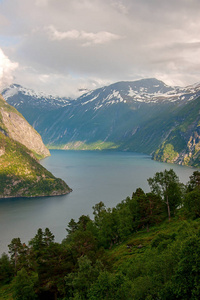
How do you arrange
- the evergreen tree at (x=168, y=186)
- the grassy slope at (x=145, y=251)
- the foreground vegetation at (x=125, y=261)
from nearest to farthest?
the foreground vegetation at (x=125, y=261), the grassy slope at (x=145, y=251), the evergreen tree at (x=168, y=186)

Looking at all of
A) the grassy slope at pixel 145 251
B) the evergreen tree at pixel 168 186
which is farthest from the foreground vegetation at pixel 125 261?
the evergreen tree at pixel 168 186

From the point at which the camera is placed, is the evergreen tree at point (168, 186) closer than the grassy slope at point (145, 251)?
No

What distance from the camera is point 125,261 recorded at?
55.4 metres

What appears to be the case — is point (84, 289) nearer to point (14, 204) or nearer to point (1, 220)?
point (1, 220)

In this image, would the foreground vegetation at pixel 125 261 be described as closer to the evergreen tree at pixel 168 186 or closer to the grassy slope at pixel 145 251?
the grassy slope at pixel 145 251

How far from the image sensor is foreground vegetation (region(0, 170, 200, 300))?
28.8 metres

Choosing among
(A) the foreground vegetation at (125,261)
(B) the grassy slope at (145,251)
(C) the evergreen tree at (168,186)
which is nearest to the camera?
(A) the foreground vegetation at (125,261)

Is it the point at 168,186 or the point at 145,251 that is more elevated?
the point at 168,186

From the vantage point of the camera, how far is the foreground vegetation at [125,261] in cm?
2877

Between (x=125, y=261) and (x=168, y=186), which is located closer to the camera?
(x=125, y=261)

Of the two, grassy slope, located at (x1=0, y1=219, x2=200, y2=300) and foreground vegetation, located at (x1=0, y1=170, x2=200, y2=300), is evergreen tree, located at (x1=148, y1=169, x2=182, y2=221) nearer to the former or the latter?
foreground vegetation, located at (x1=0, y1=170, x2=200, y2=300)

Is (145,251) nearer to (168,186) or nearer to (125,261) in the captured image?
(125,261)

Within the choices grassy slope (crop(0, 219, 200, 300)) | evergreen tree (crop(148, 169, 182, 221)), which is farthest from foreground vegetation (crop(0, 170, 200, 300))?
evergreen tree (crop(148, 169, 182, 221))

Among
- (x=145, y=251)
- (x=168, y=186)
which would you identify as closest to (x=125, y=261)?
(x=145, y=251)
